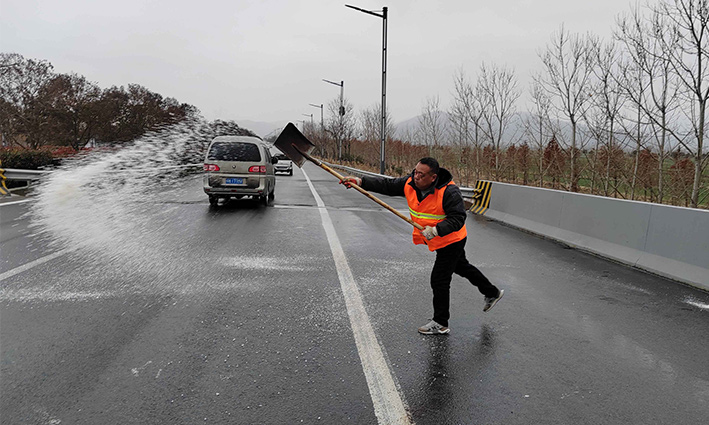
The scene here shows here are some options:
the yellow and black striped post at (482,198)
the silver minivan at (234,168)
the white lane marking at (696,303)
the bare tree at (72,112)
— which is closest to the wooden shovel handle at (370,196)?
the white lane marking at (696,303)

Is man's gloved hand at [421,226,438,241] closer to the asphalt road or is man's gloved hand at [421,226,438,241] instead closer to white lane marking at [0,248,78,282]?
the asphalt road

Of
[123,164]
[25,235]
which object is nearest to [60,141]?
[123,164]

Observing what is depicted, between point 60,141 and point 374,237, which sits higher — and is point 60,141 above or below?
above

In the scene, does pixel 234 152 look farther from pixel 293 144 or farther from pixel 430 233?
pixel 430 233

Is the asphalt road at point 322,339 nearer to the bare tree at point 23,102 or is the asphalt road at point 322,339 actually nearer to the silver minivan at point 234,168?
the silver minivan at point 234,168

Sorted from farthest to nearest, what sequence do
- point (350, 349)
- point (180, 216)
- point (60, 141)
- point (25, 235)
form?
point (60, 141) < point (180, 216) < point (25, 235) < point (350, 349)

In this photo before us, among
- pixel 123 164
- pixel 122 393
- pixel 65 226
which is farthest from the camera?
pixel 123 164

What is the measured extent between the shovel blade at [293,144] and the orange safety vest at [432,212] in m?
1.73

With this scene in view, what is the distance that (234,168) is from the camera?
12.6m

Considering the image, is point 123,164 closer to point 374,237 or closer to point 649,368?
point 374,237

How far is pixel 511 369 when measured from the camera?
11.2ft

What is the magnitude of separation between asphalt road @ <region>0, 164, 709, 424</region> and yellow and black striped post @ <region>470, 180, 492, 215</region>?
17.0 ft

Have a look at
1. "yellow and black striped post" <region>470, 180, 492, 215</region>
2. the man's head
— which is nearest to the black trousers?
the man's head

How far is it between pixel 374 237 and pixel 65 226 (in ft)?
20.5
